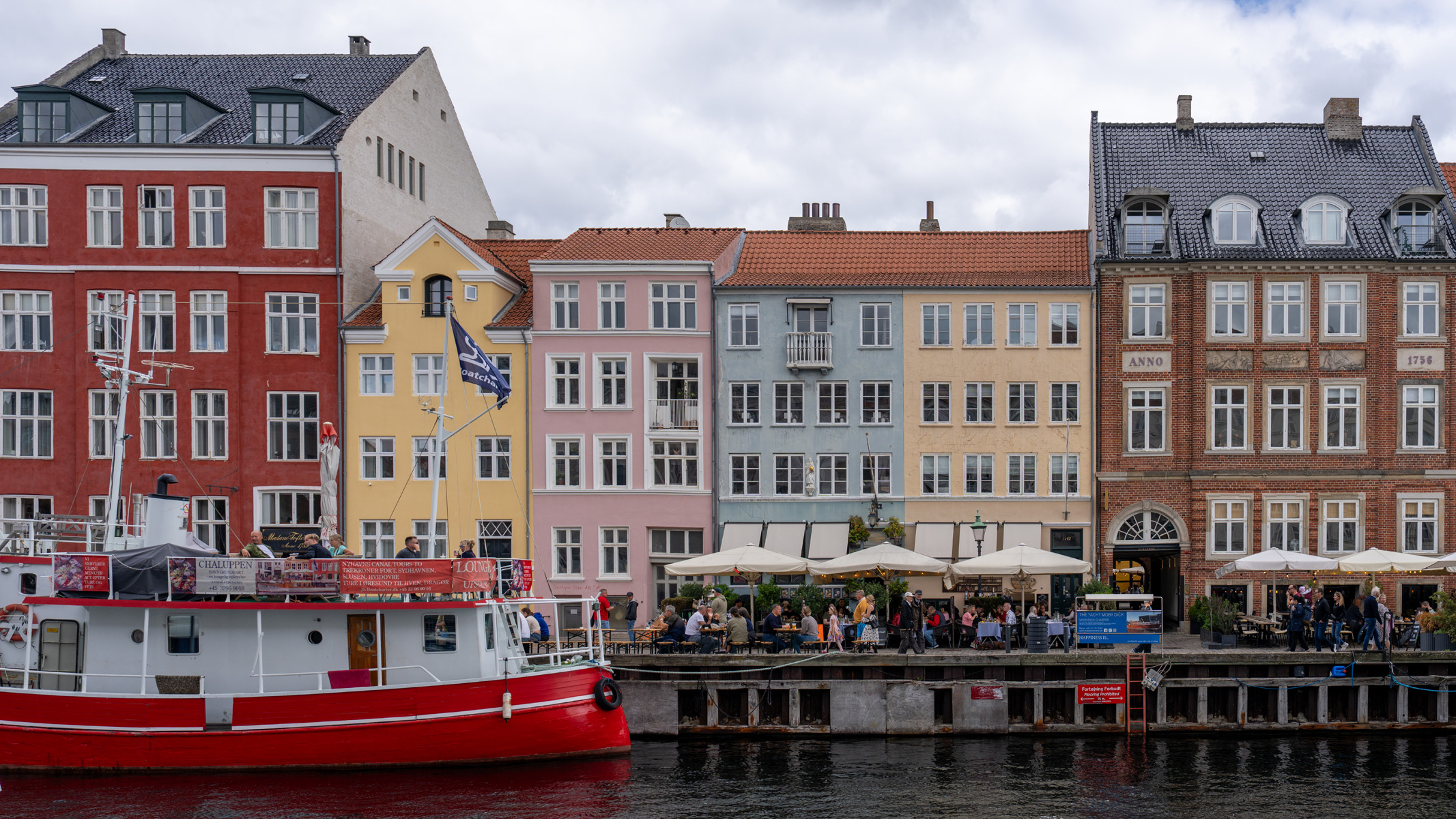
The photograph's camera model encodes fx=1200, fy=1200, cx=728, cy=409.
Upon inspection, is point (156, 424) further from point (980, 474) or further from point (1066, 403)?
point (1066, 403)

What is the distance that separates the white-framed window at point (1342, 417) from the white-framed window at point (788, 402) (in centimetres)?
1720

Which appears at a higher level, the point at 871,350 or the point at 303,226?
the point at 303,226

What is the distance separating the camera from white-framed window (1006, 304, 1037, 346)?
1577 inches

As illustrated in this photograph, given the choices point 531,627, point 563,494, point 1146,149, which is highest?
point 1146,149

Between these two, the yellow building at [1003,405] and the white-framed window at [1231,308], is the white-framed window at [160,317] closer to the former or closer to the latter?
the yellow building at [1003,405]

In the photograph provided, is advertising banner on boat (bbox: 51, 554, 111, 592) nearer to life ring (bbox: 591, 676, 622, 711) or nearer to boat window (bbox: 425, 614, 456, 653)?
boat window (bbox: 425, 614, 456, 653)

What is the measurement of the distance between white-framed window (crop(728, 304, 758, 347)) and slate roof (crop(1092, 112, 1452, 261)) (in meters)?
11.7

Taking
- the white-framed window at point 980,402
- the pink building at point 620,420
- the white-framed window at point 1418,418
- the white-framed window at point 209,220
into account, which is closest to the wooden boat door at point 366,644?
the pink building at point 620,420

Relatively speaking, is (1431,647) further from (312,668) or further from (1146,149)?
A: (312,668)

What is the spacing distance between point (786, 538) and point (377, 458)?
14.0 metres

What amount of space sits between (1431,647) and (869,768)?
16.0 meters

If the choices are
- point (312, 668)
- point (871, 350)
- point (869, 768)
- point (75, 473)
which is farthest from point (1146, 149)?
point (75, 473)

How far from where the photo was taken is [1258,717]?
102 feet

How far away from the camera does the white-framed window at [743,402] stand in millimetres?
40438
